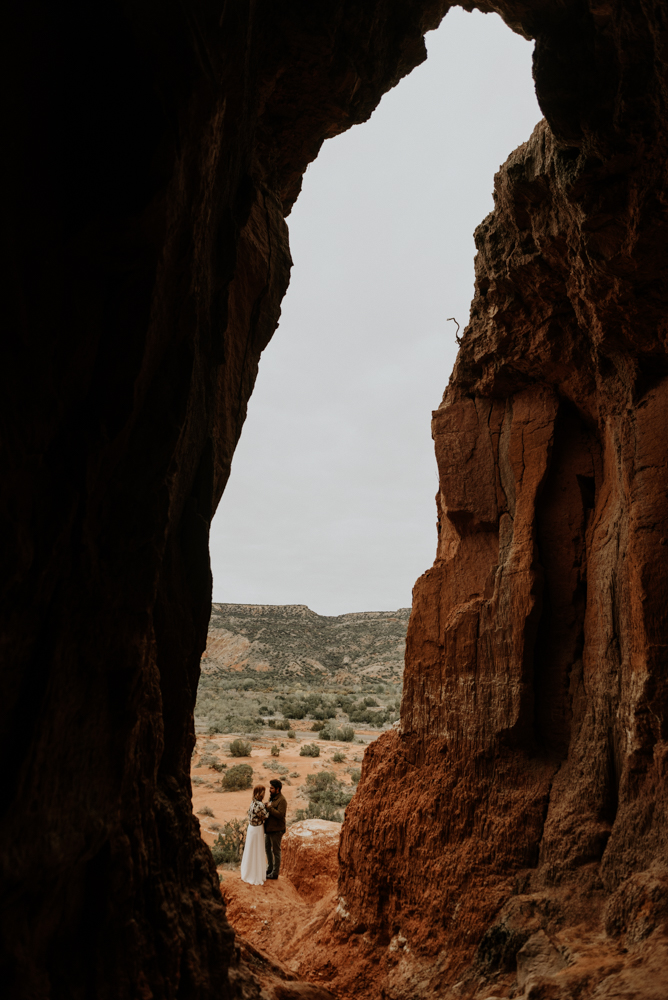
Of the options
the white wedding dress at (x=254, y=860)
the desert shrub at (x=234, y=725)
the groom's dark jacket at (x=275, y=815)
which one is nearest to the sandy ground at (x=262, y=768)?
the desert shrub at (x=234, y=725)

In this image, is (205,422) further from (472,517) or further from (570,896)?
(570,896)

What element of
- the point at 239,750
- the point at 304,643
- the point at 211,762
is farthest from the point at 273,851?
the point at 304,643

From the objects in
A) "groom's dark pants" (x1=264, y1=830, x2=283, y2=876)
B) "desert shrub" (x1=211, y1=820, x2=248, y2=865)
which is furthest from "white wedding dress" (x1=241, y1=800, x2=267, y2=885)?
"desert shrub" (x1=211, y1=820, x2=248, y2=865)

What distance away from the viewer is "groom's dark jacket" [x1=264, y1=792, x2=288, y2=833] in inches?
435

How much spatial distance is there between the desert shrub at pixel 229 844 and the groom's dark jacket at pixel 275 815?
2.07m

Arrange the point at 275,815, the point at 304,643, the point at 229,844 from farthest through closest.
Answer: the point at 304,643 → the point at 229,844 → the point at 275,815

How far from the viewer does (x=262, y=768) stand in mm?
20297

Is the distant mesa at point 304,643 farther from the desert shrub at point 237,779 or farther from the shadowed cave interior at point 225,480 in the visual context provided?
the shadowed cave interior at point 225,480

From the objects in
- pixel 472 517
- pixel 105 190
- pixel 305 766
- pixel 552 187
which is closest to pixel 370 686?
pixel 305 766

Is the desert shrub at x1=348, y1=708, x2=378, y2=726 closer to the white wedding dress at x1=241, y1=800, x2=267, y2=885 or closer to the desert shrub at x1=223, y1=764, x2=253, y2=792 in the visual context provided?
the desert shrub at x1=223, y1=764, x2=253, y2=792

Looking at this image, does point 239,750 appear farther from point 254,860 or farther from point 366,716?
point 254,860

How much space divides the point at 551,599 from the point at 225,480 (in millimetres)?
4925

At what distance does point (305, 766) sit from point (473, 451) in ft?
50.1

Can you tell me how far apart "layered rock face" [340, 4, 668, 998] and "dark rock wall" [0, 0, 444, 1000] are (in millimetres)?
3260
